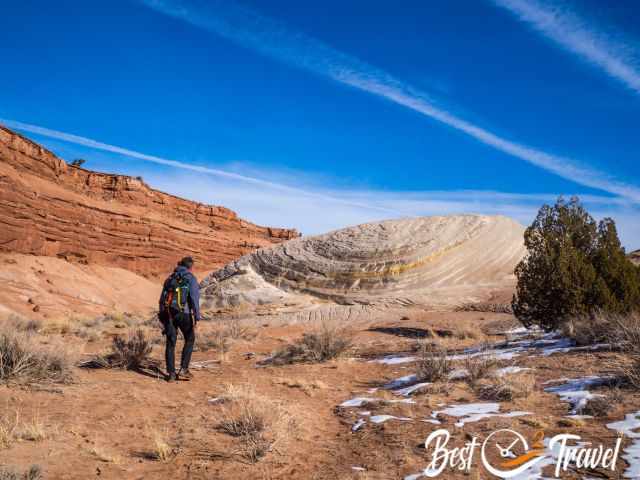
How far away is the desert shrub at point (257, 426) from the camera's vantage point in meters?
3.63

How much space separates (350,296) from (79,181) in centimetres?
2914

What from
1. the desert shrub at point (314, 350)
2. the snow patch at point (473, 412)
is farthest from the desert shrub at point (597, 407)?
the desert shrub at point (314, 350)

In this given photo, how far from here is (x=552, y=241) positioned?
10016 millimetres

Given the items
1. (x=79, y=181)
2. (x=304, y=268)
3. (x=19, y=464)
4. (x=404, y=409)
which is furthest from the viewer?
(x=79, y=181)

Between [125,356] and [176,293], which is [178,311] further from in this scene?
[125,356]

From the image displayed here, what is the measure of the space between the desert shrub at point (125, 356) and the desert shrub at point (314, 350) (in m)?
2.19

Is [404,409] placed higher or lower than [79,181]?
lower

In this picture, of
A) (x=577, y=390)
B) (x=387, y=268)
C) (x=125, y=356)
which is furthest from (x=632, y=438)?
(x=387, y=268)

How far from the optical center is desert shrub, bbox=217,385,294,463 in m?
3.63

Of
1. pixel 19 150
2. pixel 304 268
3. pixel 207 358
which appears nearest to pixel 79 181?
pixel 19 150

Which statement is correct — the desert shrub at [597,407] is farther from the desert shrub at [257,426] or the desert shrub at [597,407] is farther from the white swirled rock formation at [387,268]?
the white swirled rock formation at [387,268]

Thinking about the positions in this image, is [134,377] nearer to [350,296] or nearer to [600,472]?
[600,472]

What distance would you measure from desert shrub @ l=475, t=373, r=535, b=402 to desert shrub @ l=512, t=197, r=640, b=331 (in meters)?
4.13

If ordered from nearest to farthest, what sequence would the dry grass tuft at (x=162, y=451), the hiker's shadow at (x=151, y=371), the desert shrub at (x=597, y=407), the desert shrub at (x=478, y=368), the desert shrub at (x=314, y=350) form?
1. the dry grass tuft at (x=162, y=451)
2. the desert shrub at (x=597, y=407)
3. the desert shrub at (x=478, y=368)
4. the hiker's shadow at (x=151, y=371)
5. the desert shrub at (x=314, y=350)
